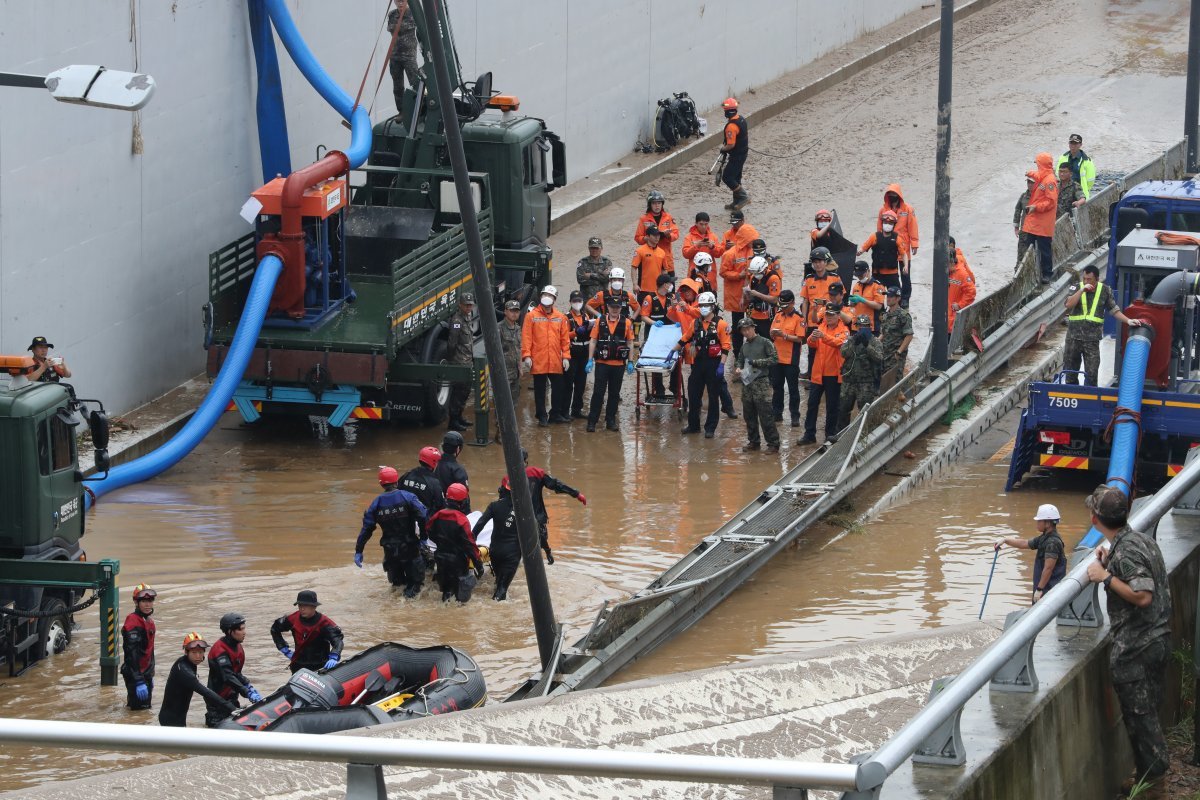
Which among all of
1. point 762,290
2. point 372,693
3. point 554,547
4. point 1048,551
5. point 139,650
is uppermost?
point 762,290

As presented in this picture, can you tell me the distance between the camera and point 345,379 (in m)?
19.7

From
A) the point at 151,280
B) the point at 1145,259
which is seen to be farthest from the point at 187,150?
the point at 1145,259

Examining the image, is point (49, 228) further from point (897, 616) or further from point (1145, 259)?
point (1145, 259)

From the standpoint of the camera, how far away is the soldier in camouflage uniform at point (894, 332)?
64.8 ft

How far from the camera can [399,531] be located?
584 inches

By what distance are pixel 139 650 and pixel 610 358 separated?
9.18 metres

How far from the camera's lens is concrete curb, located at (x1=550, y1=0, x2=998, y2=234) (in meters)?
30.4

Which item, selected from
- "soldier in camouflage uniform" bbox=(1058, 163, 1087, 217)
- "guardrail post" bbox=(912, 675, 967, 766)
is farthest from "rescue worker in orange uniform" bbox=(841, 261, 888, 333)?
"guardrail post" bbox=(912, 675, 967, 766)

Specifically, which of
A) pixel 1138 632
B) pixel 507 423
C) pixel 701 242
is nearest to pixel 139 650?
pixel 507 423

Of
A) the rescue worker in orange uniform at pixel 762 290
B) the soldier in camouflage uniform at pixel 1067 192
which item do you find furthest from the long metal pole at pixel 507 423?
the soldier in camouflage uniform at pixel 1067 192

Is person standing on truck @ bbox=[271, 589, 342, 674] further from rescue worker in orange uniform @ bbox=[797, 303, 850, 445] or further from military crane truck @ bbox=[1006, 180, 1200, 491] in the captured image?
rescue worker in orange uniform @ bbox=[797, 303, 850, 445]

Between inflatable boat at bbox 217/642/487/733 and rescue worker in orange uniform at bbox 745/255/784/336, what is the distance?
10032 millimetres

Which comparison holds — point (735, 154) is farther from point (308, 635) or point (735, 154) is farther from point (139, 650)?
point (139, 650)

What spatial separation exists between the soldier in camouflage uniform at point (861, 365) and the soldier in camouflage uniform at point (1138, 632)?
11.3 metres
